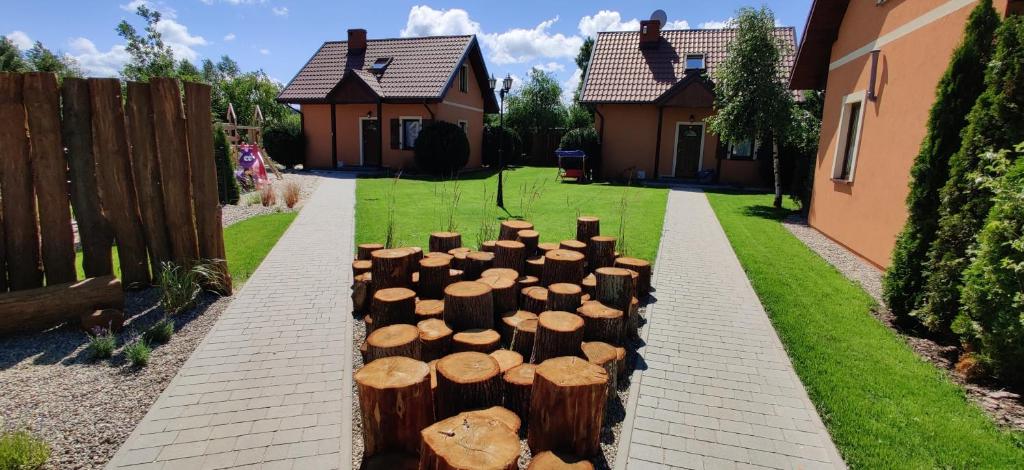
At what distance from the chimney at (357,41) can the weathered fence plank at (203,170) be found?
20186 mm

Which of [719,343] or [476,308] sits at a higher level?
[476,308]

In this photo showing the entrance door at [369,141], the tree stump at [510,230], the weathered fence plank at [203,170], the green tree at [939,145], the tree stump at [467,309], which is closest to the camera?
the tree stump at [467,309]

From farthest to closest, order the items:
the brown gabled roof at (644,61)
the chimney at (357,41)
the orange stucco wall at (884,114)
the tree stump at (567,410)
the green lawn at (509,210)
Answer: the chimney at (357,41) → the brown gabled roof at (644,61) → the green lawn at (509,210) → the orange stucco wall at (884,114) → the tree stump at (567,410)

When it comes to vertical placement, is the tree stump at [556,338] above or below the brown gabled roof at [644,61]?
below

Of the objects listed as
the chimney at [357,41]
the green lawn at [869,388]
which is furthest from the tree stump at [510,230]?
the chimney at [357,41]

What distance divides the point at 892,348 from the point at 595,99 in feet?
53.3

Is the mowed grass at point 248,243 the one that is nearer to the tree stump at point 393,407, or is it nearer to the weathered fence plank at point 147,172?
the weathered fence plank at point 147,172

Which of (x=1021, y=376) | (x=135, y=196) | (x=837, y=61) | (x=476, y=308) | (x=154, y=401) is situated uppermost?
(x=837, y=61)

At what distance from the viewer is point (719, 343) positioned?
4492 mm

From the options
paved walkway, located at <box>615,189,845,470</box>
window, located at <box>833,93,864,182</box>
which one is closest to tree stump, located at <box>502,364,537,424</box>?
paved walkway, located at <box>615,189,845,470</box>

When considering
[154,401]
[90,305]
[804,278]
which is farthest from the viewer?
[804,278]

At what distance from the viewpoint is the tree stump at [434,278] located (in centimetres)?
437

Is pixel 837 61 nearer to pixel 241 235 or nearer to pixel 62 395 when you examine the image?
pixel 241 235

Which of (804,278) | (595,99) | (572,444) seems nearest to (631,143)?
(595,99)
